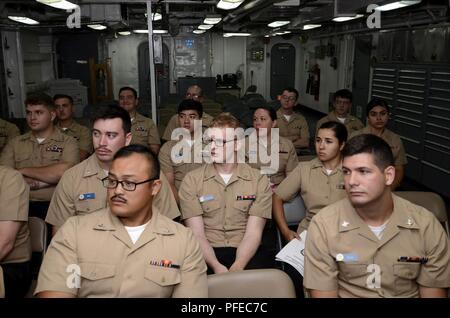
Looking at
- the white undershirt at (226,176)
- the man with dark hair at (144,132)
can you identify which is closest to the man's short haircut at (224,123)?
the white undershirt at (226,176)

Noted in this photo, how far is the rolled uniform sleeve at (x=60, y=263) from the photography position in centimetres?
190

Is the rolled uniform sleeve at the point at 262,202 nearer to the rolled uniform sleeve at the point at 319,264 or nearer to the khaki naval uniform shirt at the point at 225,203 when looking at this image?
the khaki naval uniform shirt at the point at 225,203

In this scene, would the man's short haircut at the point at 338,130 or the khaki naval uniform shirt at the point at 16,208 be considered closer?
the khaki naval uniform shirt at the point at 16,208

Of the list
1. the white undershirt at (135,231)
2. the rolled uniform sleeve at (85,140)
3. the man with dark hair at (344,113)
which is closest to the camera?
the white undershirt at (135,231)

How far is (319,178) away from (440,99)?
3.55 metres

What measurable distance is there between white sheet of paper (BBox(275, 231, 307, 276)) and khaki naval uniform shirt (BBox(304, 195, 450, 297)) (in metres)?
0.58

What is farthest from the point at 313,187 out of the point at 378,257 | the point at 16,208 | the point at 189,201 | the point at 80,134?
the point at 80,134

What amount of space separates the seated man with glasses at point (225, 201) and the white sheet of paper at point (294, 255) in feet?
0.67

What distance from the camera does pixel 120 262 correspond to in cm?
201

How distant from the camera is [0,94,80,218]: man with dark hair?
363cm

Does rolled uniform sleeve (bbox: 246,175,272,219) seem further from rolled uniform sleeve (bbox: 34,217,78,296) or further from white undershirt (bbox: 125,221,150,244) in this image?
rolled uniform sleeve (bbox: 34,217,78,296)

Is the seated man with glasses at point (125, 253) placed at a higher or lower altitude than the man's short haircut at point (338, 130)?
lower

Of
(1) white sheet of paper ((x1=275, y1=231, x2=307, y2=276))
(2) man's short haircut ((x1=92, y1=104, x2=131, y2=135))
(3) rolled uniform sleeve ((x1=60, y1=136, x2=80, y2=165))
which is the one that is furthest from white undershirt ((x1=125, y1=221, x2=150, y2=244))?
(3) rolled uniform sleeve ((x1=60, y1=136, x2=80, y2=165))
